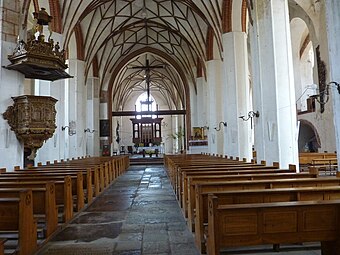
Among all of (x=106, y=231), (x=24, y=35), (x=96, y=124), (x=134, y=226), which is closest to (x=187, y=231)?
(x=134, y=226)

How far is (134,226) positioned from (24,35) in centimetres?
718

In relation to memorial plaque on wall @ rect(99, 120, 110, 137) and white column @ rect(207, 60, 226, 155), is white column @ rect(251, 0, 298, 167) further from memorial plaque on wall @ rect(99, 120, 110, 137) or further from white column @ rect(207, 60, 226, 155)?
memorial plaque on wall @ rect(99, 120, 110, 137)

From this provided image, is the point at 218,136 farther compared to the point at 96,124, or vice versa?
the point at 96,124

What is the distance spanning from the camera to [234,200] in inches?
149

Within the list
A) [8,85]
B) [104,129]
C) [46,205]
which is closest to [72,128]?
[104,129]

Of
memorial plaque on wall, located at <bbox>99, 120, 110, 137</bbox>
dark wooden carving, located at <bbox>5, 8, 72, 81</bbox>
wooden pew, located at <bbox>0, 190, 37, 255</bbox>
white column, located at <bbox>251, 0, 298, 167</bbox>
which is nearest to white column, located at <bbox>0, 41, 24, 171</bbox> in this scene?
dark wooden carving, located at <bbox>5, 8, 72, 81</bbox>

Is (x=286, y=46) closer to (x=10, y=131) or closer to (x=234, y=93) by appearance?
(x=234, y=93)

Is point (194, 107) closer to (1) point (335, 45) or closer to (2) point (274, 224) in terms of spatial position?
(1) point (335, 45)

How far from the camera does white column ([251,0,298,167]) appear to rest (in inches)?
338

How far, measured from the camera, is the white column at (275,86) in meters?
8.58

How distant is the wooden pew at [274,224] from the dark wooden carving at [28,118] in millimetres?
6843

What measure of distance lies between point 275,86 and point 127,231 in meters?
6.07

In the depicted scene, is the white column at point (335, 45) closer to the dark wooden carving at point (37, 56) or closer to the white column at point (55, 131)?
the dark wooden carving at point (37, 56)

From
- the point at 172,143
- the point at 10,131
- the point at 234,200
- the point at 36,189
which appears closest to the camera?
the point at 234,200
